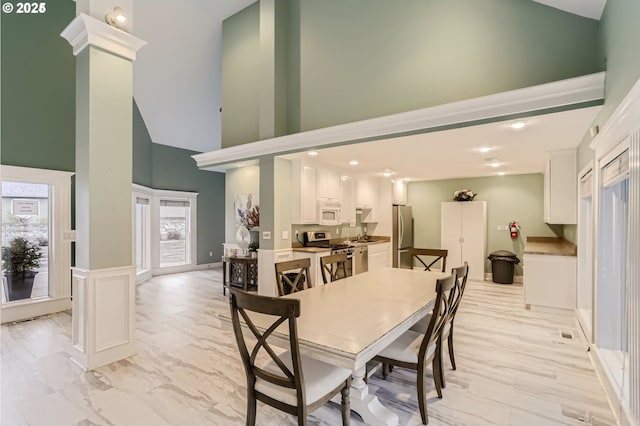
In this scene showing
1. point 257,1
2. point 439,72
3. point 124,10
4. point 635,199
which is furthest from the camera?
point 257,1

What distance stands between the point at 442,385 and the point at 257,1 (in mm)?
6552

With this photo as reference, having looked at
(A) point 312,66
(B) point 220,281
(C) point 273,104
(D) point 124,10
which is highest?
(A) point 312,66

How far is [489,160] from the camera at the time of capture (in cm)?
509

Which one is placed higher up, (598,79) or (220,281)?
(598,79)

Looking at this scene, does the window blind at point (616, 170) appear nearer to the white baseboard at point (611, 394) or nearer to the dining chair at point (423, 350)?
the dining chair at point (423, 350)

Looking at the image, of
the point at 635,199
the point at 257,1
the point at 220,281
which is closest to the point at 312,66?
the point at 257,1

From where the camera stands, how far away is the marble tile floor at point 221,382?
2188 millimetres

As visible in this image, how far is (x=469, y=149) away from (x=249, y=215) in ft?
13.1

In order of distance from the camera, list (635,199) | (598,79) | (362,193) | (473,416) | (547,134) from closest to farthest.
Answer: (635,199) → (473,416) → (598,79) → (547,134) → (362,193)

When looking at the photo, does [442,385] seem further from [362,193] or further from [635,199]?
[362,193]

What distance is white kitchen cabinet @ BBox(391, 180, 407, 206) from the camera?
7.39m

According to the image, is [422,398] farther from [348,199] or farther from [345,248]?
[348,199]

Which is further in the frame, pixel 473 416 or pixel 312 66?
pixel 312 66

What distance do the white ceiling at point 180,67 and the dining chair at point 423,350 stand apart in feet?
20.3
